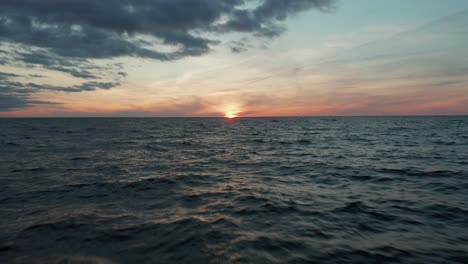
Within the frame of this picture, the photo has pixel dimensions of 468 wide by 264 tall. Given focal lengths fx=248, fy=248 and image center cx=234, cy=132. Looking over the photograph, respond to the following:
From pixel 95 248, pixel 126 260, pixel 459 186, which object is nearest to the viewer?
pixel 126 260

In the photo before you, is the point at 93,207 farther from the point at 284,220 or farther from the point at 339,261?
the point at 339,261

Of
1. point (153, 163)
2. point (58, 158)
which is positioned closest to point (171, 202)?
point (153, 163)

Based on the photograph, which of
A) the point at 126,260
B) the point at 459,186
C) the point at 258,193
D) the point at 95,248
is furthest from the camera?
the point at 459,186

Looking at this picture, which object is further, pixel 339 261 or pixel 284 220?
pixel 284 220

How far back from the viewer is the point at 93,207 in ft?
33.1

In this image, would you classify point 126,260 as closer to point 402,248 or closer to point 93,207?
point 93,207

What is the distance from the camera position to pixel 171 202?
10766mm

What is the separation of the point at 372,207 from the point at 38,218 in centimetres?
1262

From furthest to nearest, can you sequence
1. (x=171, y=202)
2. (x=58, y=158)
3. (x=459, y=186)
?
1. (x=58, y=158)
2. (x=459, y=186)
3. (x=171, y=202)

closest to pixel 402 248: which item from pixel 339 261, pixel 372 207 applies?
pixel 339 261

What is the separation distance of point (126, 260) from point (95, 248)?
1.26 meters

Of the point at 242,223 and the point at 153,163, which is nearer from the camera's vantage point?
the point at 242,223

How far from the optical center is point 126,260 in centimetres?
620

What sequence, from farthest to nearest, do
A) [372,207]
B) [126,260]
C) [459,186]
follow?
[459,186]
[372,207]
[126,260]
